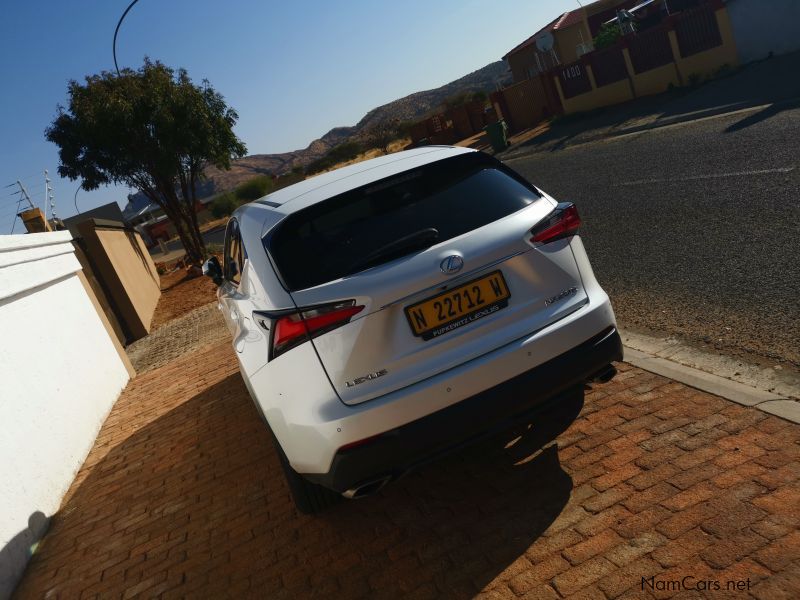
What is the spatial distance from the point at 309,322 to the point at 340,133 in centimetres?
16448

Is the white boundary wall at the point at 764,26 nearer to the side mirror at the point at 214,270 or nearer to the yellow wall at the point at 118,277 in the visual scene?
the yellow wall at the point at 118,277

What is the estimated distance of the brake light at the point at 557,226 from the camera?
371 centimetres

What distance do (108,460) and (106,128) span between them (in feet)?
64.7

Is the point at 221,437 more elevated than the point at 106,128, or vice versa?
the point at 106,128

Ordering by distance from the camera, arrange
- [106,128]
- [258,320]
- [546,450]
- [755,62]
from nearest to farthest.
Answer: [258,320], [546,450], [755,62], [106,128]

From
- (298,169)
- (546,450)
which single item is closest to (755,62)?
(546,450)

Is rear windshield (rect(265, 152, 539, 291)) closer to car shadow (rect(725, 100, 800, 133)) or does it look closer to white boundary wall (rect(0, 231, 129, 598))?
white boundary wall (rect(0, 231, 129, 598))

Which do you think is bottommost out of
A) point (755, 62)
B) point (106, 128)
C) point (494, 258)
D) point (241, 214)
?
point (755, 62)

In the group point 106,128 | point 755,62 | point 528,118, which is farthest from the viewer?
point 528,118

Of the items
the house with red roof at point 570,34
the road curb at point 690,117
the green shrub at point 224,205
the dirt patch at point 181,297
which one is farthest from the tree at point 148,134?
the green shrub at point 224,205

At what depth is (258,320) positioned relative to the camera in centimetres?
373

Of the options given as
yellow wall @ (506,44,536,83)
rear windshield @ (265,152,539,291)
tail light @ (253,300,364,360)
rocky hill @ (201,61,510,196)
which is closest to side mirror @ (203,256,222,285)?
rear windshield @ (265,152,539,291)

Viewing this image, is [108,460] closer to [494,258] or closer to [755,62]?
[494,258]

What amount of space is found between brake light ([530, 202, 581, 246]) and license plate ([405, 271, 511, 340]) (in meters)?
0.31
